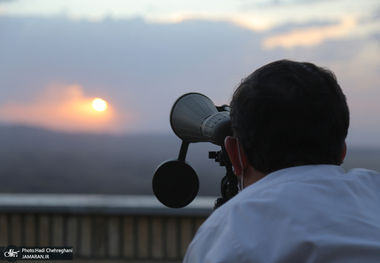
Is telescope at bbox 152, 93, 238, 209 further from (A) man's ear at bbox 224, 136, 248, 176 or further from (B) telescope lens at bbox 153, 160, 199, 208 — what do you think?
(A) man's ear at bbox 224, 136, 248, 176

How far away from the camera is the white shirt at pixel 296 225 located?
569mm

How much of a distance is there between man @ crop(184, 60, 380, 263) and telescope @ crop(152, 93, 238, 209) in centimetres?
39

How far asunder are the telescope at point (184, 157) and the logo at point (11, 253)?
2486mm

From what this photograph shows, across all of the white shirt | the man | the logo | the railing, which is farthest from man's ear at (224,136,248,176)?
the logo

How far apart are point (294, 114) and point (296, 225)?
260 millimetres

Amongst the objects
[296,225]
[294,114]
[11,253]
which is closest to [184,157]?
[294,114]

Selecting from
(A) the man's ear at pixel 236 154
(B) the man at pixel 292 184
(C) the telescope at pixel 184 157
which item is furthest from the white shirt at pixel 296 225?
(C) the telescope at pixel 184 157

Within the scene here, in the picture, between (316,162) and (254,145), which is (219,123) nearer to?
(254,145)

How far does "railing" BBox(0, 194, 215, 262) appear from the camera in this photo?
309 centimetres

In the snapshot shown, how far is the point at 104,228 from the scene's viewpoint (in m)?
3.11

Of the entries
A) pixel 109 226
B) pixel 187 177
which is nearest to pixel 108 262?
pixel 109 226

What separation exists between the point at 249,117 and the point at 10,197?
3.19 meters

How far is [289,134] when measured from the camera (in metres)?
0.76

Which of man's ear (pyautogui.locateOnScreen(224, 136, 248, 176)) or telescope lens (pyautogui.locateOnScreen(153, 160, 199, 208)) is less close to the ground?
man's ear (pyautogui.locateOnScreen(224, 136, 248, 176))
